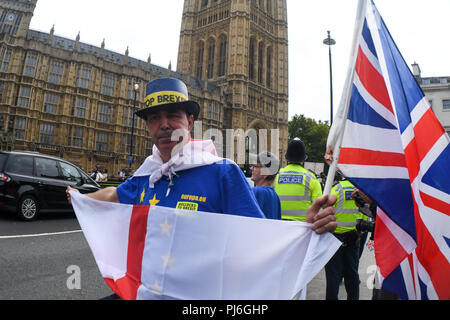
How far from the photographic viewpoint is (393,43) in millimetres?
1858

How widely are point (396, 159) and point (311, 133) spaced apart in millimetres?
61236

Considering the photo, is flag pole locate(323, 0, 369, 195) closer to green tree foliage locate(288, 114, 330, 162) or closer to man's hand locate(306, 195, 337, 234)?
man's hand locate(306, 195, 337, 234)

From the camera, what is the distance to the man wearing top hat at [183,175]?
65.4 inches

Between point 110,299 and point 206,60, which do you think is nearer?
point 110,299

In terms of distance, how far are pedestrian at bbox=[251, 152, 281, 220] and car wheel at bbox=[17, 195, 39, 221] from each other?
7.04 meters

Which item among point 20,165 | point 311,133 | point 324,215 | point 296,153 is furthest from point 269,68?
point 324,215

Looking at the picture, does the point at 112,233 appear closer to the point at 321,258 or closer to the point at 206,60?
the point at 321,258

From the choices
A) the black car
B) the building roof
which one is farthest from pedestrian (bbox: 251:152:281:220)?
the building roof

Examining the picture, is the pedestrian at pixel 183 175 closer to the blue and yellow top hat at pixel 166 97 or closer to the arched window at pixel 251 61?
the blue and yellow top hat at pixel 166 97

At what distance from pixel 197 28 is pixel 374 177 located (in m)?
64.4

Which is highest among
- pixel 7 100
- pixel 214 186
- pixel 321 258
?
pixel 7 100

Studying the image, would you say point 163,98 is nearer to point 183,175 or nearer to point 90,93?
point 183,175
